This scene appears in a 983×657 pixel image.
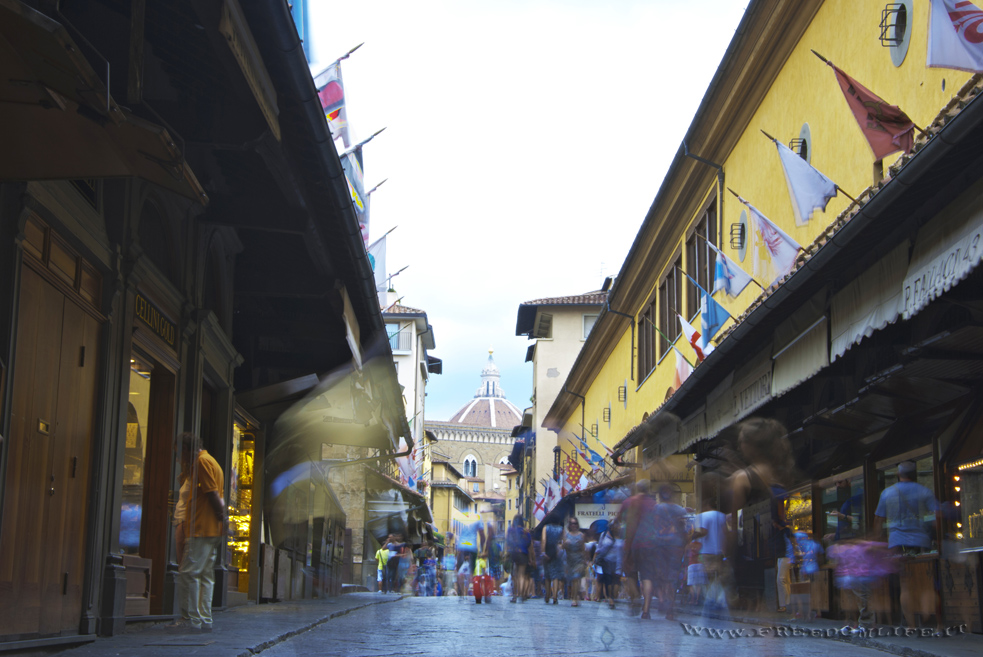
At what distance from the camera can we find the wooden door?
239 inches

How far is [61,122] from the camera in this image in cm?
455

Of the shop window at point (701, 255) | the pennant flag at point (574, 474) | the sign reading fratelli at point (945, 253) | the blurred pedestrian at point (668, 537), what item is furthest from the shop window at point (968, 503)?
the pennant flag at point (574, 474)

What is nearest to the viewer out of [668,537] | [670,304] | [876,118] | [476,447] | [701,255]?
[876,118]

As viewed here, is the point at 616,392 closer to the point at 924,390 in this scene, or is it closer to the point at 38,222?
the point at 924,390

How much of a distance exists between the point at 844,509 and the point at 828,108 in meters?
4.94

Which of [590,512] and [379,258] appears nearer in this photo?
[379,258]

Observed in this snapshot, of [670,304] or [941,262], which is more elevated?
[670,304]

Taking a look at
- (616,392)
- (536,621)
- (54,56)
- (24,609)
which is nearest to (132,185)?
(24,609)

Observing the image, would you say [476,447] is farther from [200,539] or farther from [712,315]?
[200,539]

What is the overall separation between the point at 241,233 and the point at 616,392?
23.1 metres

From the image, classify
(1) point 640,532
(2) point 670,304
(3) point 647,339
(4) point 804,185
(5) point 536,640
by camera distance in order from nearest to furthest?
(5) point 536,640 < (4) point 804,185 < (1) point 640,532 < (2) point 670,304 < (3) point 647,339

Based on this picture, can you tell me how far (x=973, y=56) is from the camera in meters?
7.30

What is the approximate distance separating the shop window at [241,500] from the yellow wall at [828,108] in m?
8.02

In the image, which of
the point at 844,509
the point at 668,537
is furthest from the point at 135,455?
the point at 844,509
